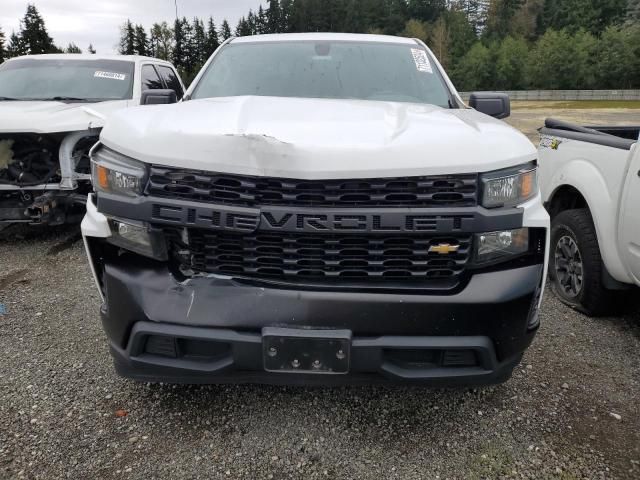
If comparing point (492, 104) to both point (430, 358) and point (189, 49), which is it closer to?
point (430, 358)

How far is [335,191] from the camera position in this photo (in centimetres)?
190

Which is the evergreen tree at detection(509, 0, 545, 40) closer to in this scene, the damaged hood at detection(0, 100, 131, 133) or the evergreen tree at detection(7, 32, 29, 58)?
the evergreen tree at detection(7, 32, 29, 58)

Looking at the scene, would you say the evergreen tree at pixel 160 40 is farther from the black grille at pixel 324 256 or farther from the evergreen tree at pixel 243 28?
the black grille at pixel 324 256

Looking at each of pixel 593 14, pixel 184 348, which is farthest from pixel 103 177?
pixel 593 14

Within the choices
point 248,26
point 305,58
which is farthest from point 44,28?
point 305,58

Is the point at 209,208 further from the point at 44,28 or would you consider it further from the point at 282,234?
the point at 44,28

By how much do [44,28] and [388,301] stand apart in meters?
89.0

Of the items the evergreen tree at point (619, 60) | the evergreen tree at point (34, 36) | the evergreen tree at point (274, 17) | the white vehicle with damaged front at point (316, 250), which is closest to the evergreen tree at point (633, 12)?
the evergreen tree at point (619, 60)

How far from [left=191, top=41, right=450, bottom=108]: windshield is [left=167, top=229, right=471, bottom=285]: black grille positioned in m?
1.46

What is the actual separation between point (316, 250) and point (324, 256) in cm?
4

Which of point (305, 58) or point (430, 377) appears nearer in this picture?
point (430, 377)

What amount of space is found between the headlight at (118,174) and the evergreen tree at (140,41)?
93877mm

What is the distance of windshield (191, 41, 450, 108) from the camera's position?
10.6 feet

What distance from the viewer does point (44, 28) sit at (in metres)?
74.7
